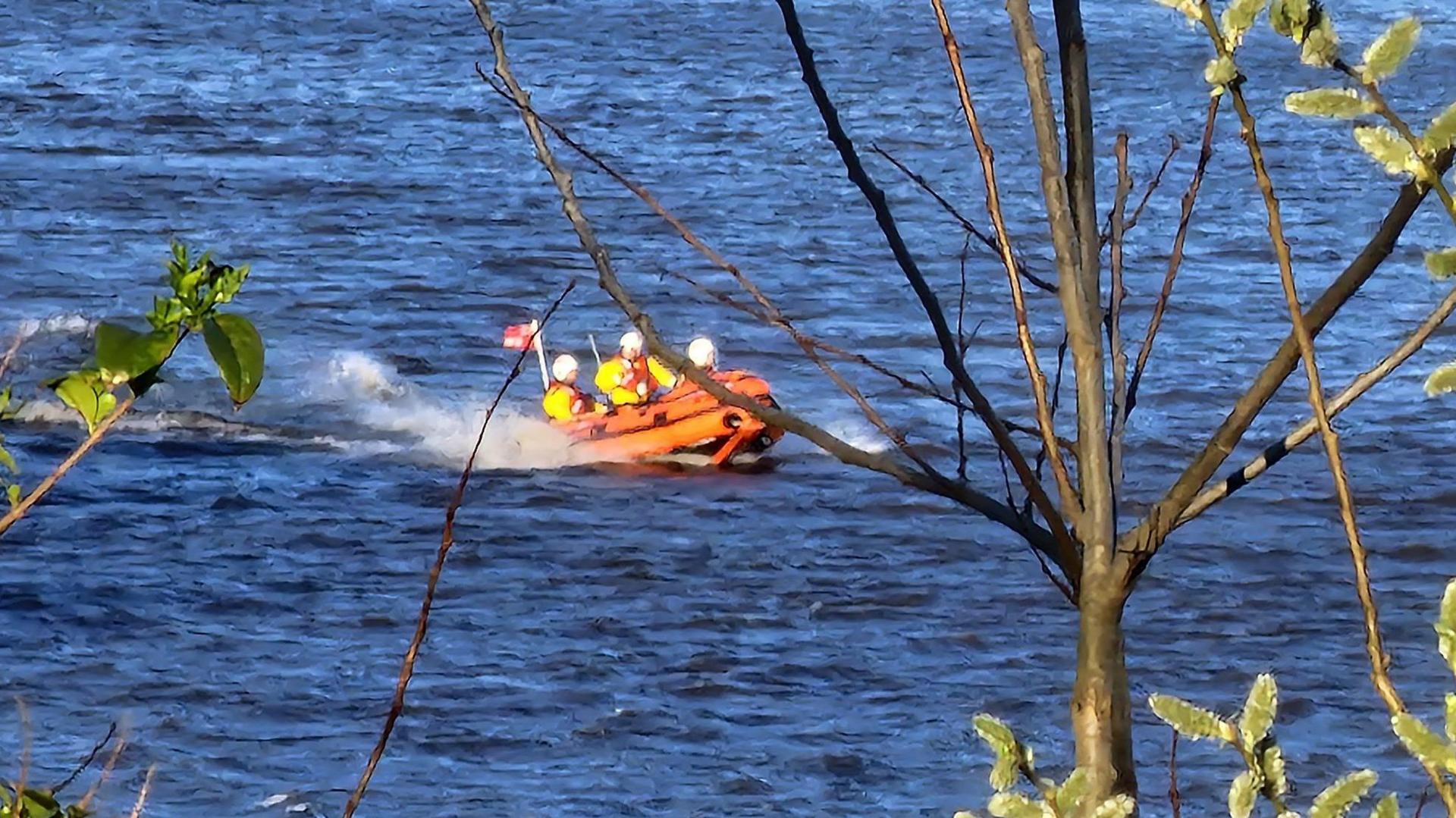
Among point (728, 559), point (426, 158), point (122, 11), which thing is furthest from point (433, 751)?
point (122, 11)

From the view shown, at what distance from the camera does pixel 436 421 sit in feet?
38.0

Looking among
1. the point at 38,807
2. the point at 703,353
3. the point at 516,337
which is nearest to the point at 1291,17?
the point at 38,807

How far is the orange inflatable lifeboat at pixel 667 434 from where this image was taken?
36.0ft

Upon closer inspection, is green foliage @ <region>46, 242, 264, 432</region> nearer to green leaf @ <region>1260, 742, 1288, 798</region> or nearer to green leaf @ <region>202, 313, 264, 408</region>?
green leaf @ <region>202, 313, 264, 408</region>

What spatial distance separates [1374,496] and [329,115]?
1040 centimetres

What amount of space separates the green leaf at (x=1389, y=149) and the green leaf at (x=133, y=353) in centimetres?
78

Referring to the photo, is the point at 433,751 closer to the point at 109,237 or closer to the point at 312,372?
the point at 312,372

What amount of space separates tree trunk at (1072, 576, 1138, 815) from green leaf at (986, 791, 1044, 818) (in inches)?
8.9

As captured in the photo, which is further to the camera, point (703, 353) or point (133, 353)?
point (703, 353)

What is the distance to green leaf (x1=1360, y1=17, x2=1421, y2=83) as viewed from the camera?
1.20 metres

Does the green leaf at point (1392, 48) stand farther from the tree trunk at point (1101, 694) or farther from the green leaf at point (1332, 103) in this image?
the tree trunk at point (1101, 694)

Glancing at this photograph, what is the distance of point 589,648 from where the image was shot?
823cm

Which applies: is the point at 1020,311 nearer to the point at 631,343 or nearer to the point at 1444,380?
the point at 1444,380

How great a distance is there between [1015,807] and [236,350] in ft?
1.97
